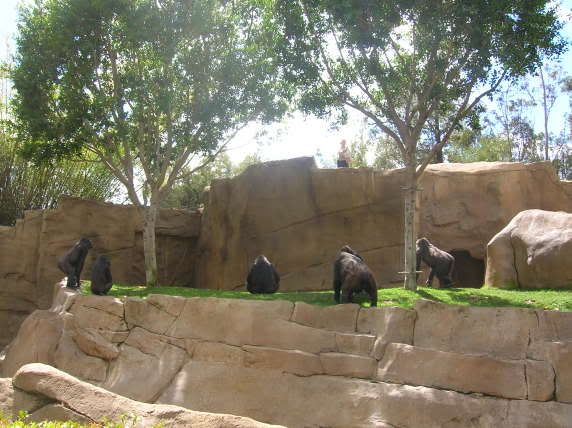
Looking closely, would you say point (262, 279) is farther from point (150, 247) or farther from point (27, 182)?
point (27, 182)

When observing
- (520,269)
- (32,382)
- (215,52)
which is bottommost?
(32,382)

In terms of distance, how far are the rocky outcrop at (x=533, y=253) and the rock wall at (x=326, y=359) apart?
3.75 meters

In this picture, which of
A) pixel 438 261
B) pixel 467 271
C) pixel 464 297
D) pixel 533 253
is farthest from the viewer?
pixel 467 271

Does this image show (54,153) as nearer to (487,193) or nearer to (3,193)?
(3,193)

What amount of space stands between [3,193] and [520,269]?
2233 cm

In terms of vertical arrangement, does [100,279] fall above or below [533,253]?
below

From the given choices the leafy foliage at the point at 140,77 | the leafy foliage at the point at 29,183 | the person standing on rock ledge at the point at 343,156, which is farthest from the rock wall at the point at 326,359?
the leafy foliage at the point at 29,183

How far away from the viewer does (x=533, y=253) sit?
598 inches

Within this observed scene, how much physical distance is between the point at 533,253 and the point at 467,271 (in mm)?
7491

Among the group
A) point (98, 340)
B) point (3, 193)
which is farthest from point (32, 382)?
point (3, 193)

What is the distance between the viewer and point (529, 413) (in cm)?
1042

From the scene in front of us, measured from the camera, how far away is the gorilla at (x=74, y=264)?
1656cm

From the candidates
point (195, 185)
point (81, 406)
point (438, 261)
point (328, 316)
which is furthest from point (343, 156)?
point (195, 185)

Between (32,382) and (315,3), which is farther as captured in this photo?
(315,3)
